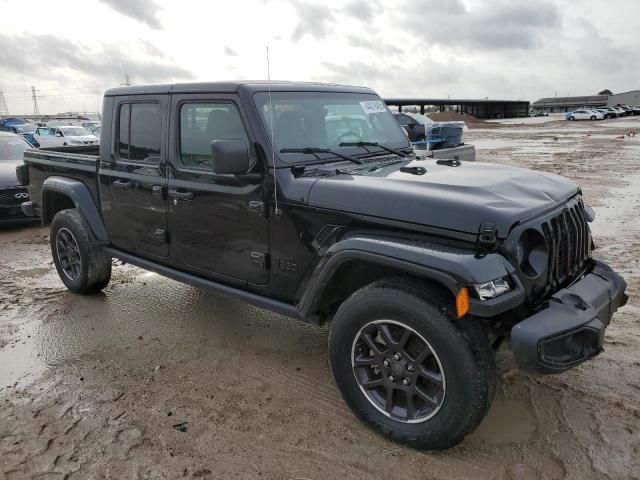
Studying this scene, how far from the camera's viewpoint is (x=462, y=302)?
2.49 meters

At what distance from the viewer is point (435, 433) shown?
2719 mm

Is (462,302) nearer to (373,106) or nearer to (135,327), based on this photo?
(373,106)

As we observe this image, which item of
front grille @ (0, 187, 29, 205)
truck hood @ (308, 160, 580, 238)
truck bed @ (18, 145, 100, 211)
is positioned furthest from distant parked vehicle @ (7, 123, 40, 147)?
truck hood @ (308, 160, 580, 238)

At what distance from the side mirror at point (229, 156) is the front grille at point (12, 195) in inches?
263

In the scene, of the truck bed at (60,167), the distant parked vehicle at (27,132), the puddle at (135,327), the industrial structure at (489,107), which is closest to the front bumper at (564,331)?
the puddle at (135,327)

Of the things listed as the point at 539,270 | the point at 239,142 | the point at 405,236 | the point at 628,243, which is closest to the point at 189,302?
the point at 239,142

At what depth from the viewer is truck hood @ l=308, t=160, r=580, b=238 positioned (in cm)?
264

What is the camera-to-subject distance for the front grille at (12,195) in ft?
27.4

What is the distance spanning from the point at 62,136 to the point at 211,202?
2094cm

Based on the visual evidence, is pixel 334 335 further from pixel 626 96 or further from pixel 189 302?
pixel 626 96

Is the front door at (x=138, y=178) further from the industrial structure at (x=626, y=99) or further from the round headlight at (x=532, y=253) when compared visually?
the industrial structure at (x=626, y=99)

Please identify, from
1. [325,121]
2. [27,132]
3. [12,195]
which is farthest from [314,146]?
[27,132]

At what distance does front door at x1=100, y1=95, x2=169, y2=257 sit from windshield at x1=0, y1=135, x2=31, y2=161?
636cm

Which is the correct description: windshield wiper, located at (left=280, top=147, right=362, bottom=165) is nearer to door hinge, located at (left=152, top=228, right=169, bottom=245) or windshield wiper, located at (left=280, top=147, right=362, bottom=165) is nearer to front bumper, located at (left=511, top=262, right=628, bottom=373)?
door hinge, located at (left=152, top=228, right=169, bottom=245)
